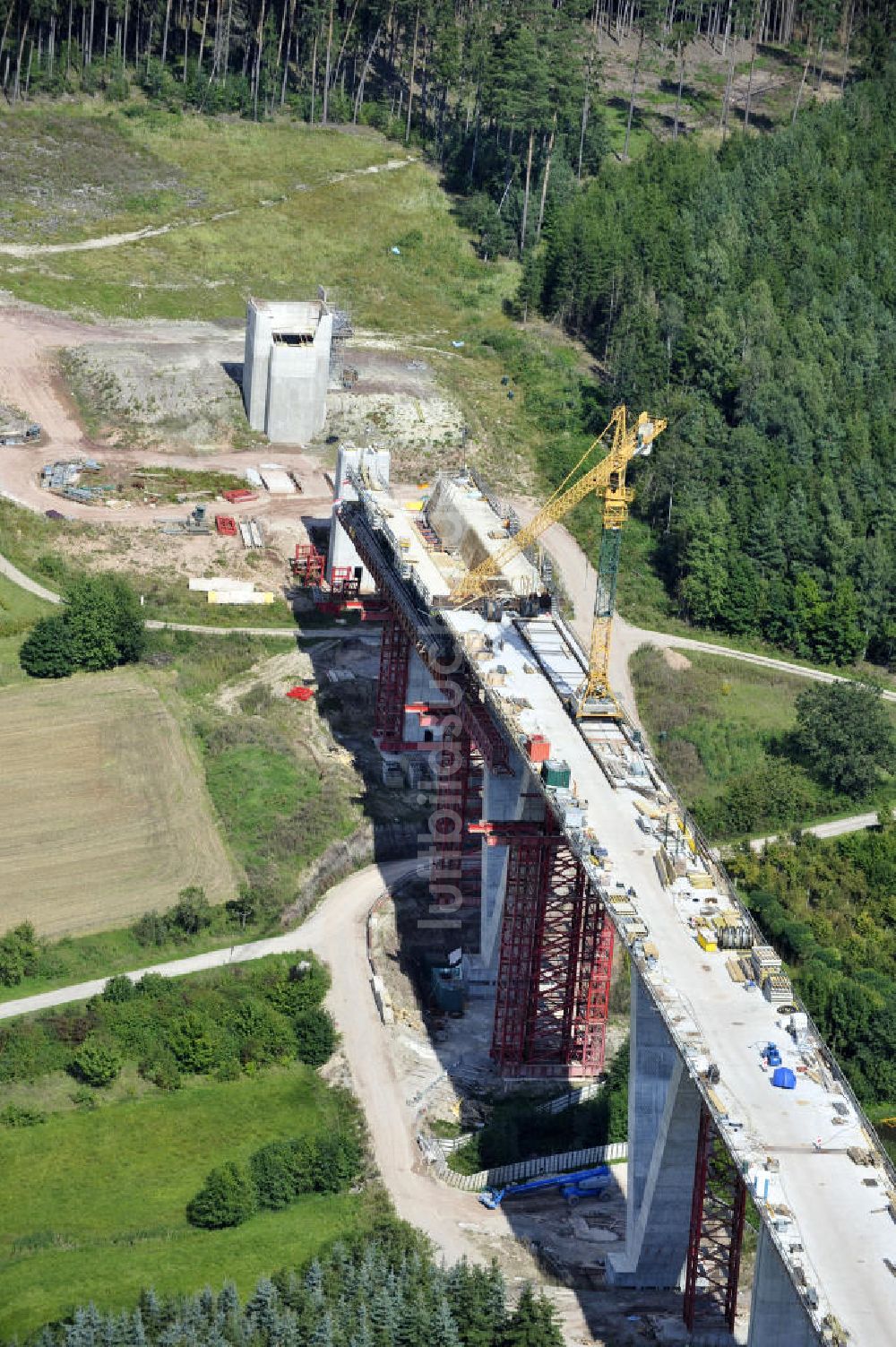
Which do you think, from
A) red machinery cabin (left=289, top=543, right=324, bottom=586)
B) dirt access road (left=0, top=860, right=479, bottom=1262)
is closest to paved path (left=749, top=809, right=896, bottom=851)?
dirt access road (left=0, top=860, right=479, bottom=1262)

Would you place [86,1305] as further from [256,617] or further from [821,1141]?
[256,617]

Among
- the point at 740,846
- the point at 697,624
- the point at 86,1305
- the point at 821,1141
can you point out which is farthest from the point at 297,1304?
the point at 697,624

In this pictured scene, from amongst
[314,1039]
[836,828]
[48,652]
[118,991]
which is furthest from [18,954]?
[836,828]

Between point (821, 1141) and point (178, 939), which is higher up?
point (821, 1141)

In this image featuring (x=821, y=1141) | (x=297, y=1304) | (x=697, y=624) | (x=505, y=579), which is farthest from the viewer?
(x=697, y=624)

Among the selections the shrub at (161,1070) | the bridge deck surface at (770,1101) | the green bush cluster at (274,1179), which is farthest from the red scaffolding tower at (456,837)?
the green bush cluster at (274,1179)

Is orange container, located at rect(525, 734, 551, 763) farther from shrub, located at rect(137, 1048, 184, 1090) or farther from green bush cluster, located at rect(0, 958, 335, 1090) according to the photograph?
shrub, located at rect(137, 1048, 184, 1090)

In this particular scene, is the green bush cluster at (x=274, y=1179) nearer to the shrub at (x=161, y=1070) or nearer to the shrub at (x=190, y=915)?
the shrub at (x=161, y=1070)

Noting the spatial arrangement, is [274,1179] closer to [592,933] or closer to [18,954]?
[592,933]
